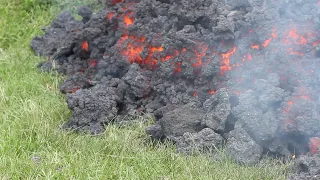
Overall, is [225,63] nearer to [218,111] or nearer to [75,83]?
[218,111]

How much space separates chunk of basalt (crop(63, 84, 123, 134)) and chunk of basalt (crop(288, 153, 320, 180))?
1.74 meters

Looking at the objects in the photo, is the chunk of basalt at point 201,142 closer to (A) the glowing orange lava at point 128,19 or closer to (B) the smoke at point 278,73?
(B) the smoke at point 278,73

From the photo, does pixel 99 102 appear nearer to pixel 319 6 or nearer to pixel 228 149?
pixel 228 149

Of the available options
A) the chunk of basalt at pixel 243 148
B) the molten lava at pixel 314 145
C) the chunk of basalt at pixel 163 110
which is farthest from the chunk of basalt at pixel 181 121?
the molten lava at pixel 314 145

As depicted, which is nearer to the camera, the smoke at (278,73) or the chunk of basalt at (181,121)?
the smoke at (278,73)

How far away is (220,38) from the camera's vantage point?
5438 millimetres

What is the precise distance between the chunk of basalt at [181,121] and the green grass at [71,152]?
167 millimetres

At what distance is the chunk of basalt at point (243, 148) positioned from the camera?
15.3 ft

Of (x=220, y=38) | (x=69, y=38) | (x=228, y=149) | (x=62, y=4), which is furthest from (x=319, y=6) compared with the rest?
(x=62, y=4)

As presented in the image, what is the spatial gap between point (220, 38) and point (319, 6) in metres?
0.90

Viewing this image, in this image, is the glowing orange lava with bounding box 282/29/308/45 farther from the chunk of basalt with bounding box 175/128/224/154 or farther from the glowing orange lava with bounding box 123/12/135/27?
the glowing orange lava with bounding box 123/12/135/27

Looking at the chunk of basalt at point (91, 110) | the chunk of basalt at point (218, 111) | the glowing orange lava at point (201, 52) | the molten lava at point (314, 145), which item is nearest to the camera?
the molten lava at point (314, 145)

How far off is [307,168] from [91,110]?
79.3 inches

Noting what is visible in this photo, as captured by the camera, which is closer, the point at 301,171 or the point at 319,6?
the point at 301,171
